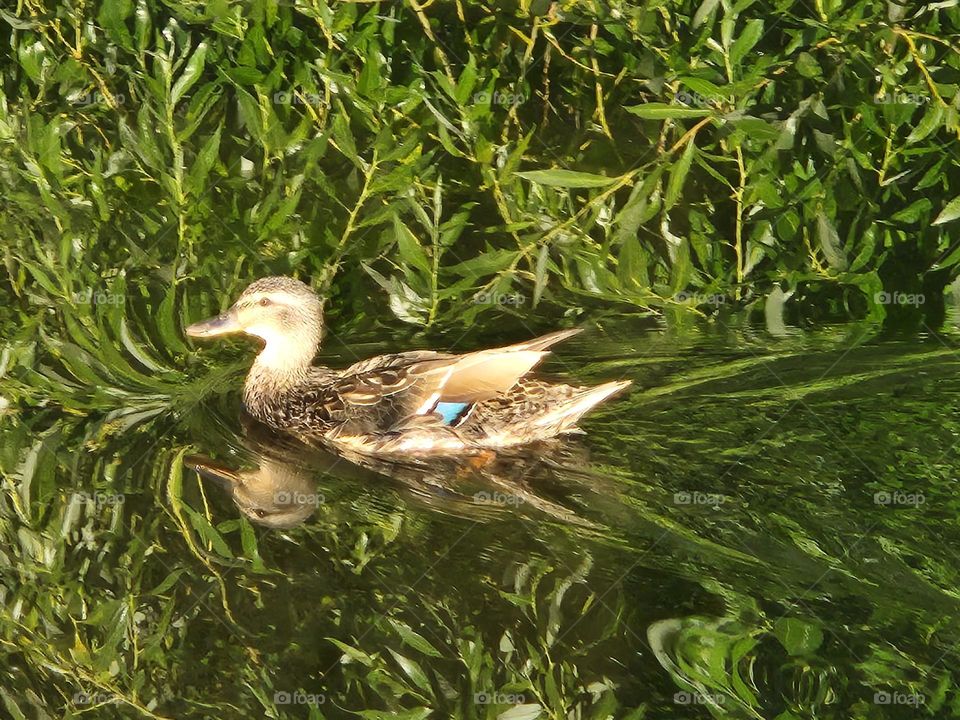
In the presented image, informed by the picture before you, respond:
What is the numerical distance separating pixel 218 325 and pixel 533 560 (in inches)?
52.7

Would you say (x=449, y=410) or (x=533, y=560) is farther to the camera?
(x=449, y=410)

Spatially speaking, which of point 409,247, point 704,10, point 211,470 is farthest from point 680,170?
point 211,470

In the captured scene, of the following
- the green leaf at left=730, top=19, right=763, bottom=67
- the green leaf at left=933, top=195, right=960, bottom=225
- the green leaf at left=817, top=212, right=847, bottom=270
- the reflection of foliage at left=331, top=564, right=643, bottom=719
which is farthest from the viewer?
the green leaf at left=817, top=212, right=847, bottom=270


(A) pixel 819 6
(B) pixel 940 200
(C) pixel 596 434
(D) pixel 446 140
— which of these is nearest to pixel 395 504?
(C) pixel 596 434

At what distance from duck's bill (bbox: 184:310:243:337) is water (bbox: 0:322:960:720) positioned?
0.77 ft

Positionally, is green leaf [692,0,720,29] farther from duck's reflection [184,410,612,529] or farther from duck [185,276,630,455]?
duck's reflection [184,410,612,529]

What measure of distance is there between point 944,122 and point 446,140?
1.49m

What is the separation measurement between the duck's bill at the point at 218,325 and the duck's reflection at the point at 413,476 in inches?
13.8

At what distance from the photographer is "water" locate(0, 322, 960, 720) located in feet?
10.3

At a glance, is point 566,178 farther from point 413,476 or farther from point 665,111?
point 413,476

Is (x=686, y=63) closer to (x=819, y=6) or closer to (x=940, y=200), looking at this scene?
(x=819, y=6)

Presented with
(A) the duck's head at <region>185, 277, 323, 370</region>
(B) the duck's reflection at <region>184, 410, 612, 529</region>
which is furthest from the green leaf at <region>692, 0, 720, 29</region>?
(A) the duck's head at <region>185, 277, 323, 370</region>

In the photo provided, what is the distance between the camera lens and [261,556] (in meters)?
3.61

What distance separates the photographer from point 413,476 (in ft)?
13.1
